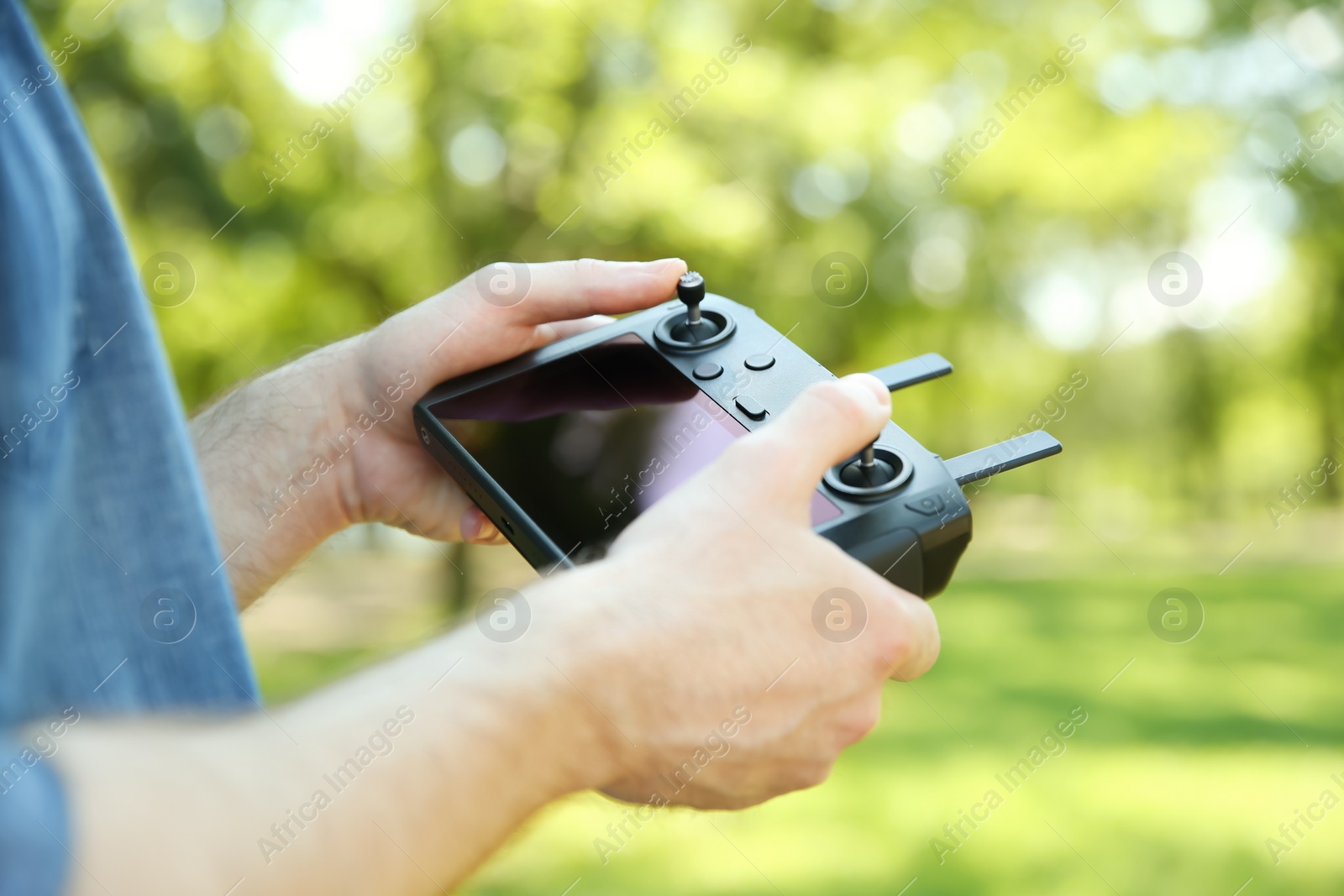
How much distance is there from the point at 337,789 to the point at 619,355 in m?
1.04

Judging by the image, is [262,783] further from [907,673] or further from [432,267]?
[432,267]

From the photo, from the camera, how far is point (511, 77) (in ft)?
22.8

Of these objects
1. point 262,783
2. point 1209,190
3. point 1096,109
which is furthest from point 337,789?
point 1209,190

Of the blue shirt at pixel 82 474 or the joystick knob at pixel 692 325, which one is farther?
the joystick knob at pixel 692 325
